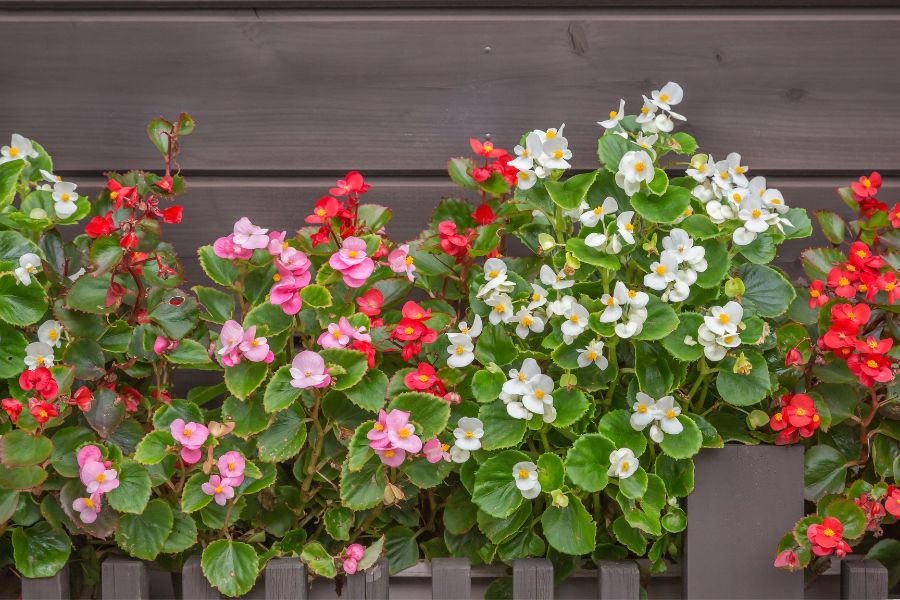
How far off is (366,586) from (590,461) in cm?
32

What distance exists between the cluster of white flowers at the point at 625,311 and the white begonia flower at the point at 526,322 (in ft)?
0.28

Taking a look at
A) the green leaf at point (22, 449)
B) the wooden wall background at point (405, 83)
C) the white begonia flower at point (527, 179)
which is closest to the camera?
the green leaf at point (22, 449)

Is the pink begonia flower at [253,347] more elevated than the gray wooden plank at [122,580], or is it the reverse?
the pink begonia flower at [253,347]

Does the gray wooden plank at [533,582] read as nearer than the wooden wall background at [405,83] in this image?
Yes

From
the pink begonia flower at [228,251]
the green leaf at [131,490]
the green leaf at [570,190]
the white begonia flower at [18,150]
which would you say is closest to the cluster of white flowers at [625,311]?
the green leaf at [570,190]

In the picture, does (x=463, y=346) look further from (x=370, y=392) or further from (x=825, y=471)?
(x=825, y=471)

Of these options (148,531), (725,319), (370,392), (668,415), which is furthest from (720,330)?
(148,531)

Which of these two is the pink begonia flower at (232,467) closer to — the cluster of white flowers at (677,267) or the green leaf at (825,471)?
the cluster of white flowers at (677,267)

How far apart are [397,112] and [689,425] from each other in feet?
2.23

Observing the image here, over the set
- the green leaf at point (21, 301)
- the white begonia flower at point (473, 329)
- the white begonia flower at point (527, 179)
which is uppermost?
the white begonia flower at point (527, 179)

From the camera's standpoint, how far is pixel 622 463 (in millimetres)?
914

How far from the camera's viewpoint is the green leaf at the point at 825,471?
3.33ft

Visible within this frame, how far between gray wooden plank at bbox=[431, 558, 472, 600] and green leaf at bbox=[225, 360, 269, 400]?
323 millimetres

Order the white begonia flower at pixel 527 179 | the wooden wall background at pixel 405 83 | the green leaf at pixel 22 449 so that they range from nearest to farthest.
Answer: the green leaf at pixel 22 449 → the white begonia flower at pixel 527 179 → the wooden wall background at pixel 405 83
